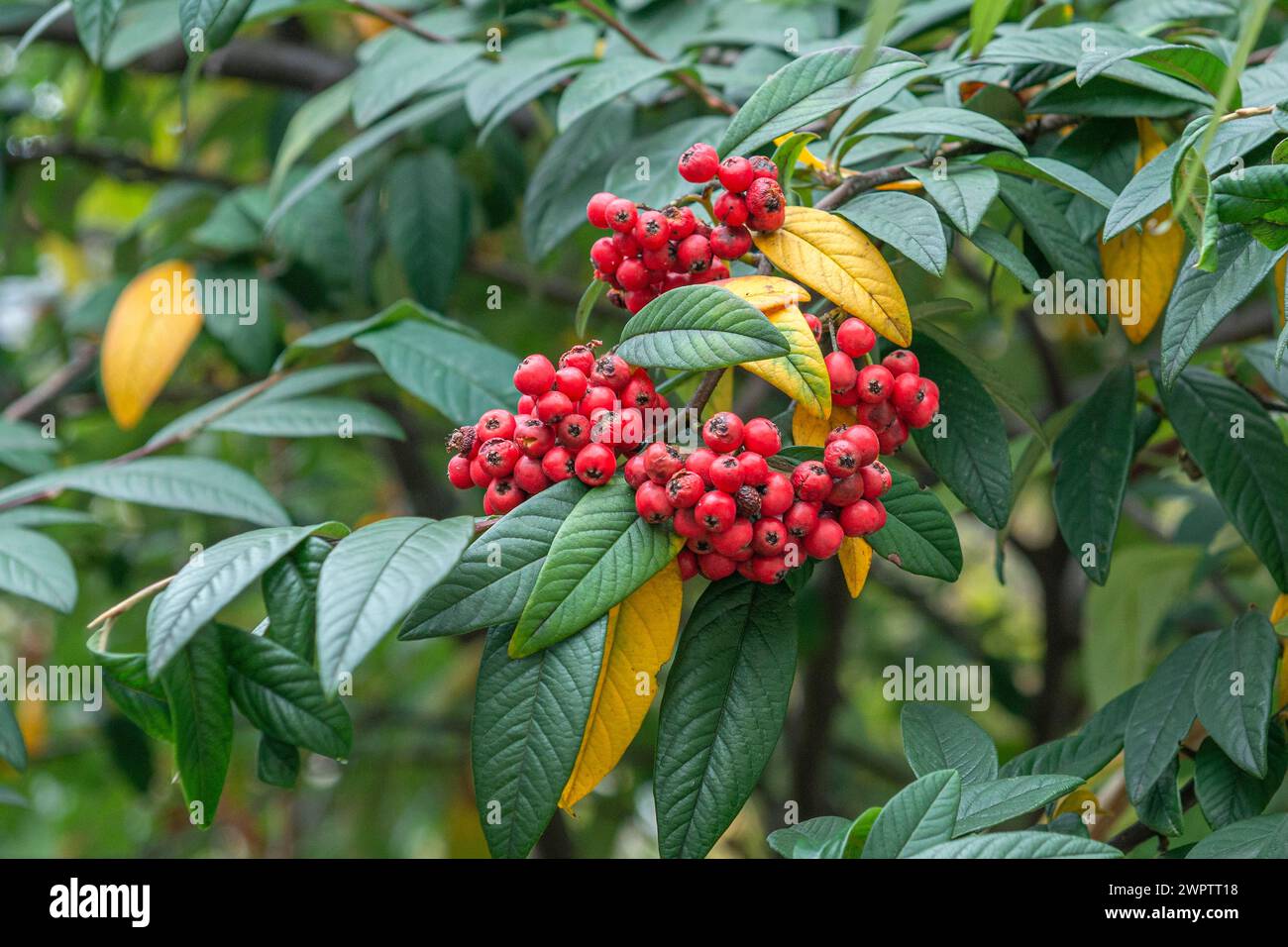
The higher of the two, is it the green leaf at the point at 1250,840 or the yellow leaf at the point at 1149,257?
the yellow leaf at the point at 1149,257

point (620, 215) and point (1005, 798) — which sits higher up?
point (620, 215)

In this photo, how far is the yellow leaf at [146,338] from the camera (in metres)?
1.29

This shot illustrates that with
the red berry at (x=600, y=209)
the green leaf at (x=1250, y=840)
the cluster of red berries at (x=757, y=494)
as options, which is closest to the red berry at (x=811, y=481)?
the cluster of red berries at (x=757, y=494)

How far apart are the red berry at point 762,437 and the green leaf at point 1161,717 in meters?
0.33

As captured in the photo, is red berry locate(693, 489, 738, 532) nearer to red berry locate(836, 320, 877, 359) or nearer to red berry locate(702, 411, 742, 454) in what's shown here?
red berry locate(702, 411, 742, 454)

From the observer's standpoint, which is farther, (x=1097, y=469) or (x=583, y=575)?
(x=1097, y=469)

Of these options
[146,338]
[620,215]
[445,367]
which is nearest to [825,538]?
[620,215]

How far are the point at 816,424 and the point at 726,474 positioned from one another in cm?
11

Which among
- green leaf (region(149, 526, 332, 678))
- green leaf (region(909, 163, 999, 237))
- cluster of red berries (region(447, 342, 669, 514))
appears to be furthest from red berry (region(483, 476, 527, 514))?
green leaf (region(909, 163, 999, 237))

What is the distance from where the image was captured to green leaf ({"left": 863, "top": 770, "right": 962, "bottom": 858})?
0.61 meters

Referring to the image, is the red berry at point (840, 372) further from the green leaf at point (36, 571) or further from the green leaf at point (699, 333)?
the green leaf at point (36, 571)

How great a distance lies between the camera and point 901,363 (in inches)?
27.8

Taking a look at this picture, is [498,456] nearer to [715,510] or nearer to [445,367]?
[715,510]
